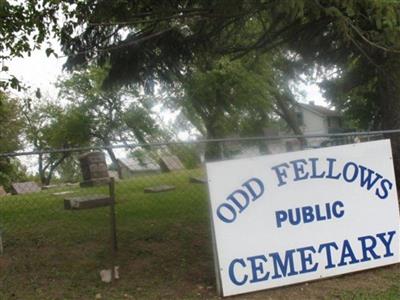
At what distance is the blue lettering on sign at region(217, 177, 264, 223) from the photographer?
15.4 ft

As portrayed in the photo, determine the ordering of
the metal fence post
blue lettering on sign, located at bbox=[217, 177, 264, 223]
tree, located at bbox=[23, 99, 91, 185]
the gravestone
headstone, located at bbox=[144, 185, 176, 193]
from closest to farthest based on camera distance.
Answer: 1. blue lettering on sign, located at bbox=[217, 177, 264, 223]
2. the metal fence post
3. headstone, located at bbox=[144, 185, 176, 193]
4. the gravestone
5. tree, located at bbox=[23, 99, 91, 185]

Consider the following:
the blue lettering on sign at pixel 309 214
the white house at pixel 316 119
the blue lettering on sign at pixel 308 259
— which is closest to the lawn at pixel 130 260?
the blue lettering on sign at pixel 308 259

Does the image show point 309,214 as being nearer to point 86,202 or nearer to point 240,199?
point 240,199

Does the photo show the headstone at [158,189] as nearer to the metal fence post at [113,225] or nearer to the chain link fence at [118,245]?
the chain link fence at [118,245]

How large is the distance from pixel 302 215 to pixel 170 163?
13.7 meters

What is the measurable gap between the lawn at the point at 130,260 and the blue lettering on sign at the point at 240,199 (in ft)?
2.55

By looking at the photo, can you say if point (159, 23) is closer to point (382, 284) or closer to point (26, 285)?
point (26, 285)

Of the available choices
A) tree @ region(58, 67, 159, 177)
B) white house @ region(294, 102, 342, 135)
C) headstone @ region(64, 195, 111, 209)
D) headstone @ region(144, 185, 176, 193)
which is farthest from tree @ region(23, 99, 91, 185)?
white house @ region(294, 102, 342, 135)

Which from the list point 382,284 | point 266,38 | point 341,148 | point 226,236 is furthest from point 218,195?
point 266,38

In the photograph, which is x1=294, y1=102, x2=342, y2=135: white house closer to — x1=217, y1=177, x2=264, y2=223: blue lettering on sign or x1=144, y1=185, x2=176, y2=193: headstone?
x1=144, y1=185, x2=176, y2=193: headstone

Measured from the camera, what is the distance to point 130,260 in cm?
564

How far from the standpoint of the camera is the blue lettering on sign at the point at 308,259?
4684 millimetres

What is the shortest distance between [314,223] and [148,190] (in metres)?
5.48

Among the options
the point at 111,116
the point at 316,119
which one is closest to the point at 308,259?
the point at 111,116
